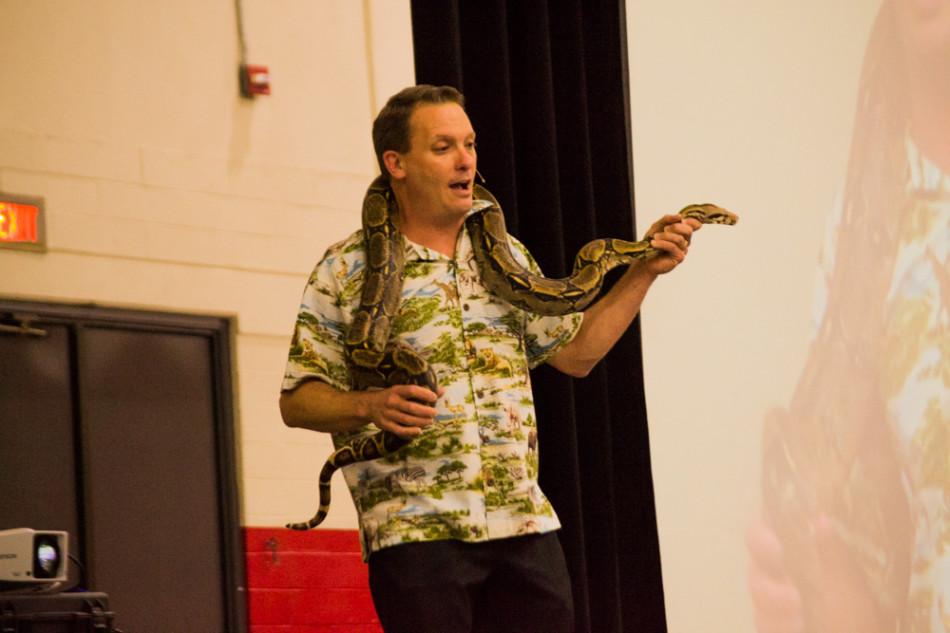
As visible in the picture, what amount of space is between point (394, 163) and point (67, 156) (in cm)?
175

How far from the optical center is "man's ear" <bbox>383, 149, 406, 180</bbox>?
263cm

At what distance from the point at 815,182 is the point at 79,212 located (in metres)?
2.47

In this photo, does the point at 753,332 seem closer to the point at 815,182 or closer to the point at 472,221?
the point at 815,182

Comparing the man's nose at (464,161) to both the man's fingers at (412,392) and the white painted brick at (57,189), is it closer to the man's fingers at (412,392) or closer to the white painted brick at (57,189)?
the man's fingers at (412,392)

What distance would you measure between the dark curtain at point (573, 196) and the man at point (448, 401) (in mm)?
1523

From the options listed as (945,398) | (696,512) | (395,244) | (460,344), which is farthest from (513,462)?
(945,398)

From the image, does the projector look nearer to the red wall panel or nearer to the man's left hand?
the red wall panel

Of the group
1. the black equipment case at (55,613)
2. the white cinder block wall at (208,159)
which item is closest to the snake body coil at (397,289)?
the black equipment case at (55,613)

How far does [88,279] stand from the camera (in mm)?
4070

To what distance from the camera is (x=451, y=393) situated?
2.44 m

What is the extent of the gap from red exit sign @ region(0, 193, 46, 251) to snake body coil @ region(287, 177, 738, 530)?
159 cm

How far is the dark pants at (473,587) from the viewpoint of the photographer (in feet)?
7.54

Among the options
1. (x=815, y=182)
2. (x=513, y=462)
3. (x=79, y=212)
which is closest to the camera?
(x=513, y=462)

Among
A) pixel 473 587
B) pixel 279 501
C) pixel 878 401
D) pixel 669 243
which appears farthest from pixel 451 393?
pixel 878 401
